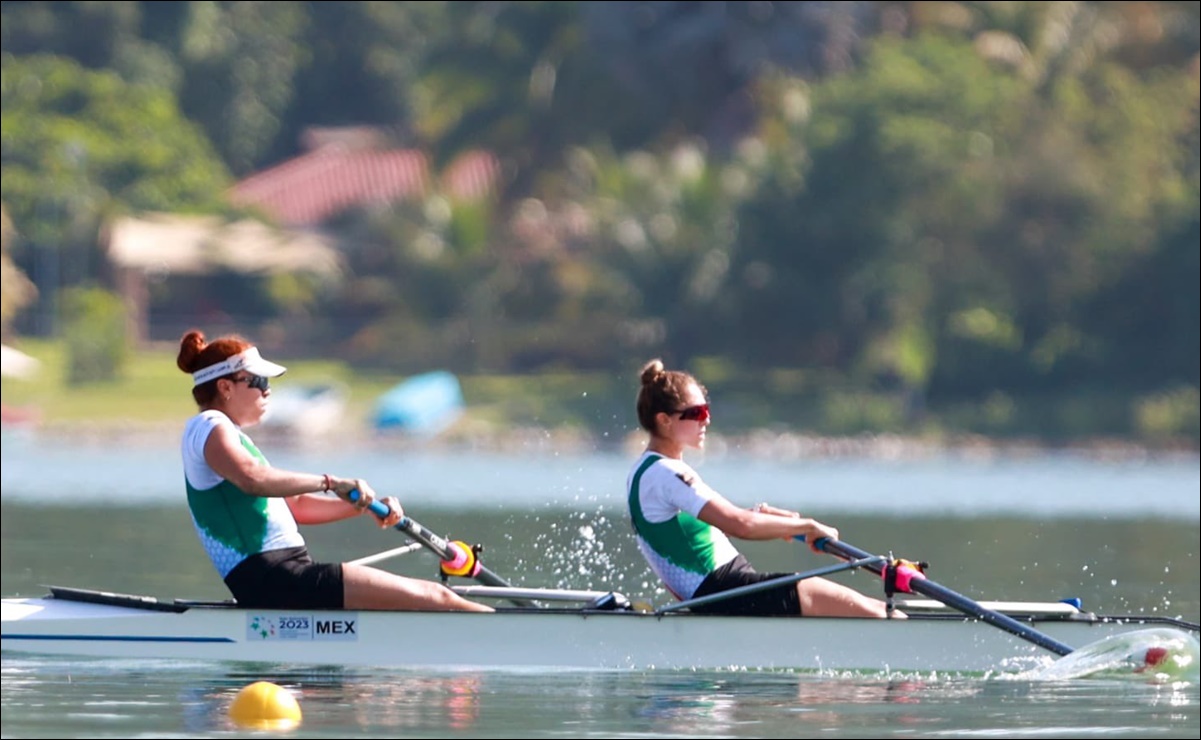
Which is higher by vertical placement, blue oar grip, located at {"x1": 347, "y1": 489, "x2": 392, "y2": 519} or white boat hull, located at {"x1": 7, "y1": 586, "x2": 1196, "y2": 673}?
blue oar grip, located at {"x1": 347, "y1": 489, "x2": 392, "y2": 519}

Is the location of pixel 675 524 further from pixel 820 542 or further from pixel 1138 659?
pixel 1138 659

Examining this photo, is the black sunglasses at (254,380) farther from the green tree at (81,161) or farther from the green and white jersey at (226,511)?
the green tree at (81,161)

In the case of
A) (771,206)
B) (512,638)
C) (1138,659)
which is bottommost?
(1138,659)

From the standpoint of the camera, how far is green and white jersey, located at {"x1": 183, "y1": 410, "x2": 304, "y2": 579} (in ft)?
41.1

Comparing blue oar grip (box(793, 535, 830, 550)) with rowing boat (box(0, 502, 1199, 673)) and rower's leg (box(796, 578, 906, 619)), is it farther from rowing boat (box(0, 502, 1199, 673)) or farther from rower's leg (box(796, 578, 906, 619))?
rower's leg (box(796, 578, 906, 619))

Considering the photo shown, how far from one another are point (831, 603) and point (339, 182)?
5249 centimetres

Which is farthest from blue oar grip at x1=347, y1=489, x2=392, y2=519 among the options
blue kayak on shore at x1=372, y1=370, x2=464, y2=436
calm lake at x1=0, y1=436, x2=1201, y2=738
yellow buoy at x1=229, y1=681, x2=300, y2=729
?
blue kayak on shore at x1=372, y1=370, x2=464, y2=436

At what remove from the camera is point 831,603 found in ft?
42.9

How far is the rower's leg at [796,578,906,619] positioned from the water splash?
892 millimetres

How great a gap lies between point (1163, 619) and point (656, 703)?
2.81 meters

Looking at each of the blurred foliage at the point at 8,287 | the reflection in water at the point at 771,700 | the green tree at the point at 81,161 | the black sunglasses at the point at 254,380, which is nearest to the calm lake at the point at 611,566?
the reflection in water at the point at 771,700

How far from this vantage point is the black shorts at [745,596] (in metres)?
13.0

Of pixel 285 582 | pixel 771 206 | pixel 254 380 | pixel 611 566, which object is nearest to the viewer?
pixel 254 380

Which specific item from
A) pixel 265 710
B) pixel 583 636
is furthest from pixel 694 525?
pixel 265 710
